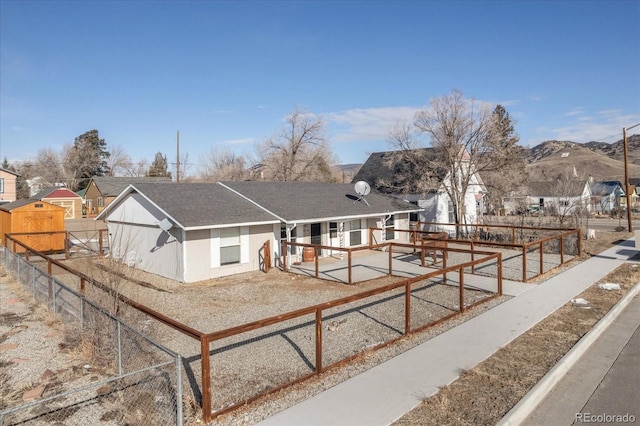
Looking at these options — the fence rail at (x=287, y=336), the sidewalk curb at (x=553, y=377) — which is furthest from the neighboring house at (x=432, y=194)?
the sidewalk curb at (x=553, y=377)

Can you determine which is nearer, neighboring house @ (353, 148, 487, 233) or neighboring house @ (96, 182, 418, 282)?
neighboring house @ (96, 182, 418, 282)

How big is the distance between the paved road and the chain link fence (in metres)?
4.50

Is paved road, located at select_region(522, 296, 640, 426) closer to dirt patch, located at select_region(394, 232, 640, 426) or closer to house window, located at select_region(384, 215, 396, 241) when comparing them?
dirt patch, located at select_region(394, 232, 640, 426)

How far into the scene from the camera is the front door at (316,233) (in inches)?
742

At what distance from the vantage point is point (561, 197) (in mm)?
38281

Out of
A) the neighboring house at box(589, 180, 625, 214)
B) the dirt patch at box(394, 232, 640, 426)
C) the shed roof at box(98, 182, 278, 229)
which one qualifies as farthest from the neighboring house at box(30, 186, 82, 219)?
the neighboring house at box(589, 180, 625, 214)

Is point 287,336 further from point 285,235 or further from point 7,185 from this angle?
point 7,185

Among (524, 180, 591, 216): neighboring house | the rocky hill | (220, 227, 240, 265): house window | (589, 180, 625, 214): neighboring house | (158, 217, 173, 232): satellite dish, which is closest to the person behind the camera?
(158, 217, 173, 232): satellite dish

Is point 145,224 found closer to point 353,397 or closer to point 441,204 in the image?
point 353,397

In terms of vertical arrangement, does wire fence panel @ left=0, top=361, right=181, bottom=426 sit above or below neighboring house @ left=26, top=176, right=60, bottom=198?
below

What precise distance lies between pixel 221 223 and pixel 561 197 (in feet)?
115

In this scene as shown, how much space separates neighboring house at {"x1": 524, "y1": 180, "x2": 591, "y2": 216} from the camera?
2784 cm

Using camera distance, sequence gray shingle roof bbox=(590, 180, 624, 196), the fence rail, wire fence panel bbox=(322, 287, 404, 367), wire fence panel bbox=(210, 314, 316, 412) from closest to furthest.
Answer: the fence rail, wire fence panel bbox=(210, 314, 316, 412), wire fence panel bbox=(322, 287, 404, 367), gray shingle roof bbox=(590, 180, 624, 196)

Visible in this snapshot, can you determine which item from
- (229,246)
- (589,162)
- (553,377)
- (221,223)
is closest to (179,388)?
(553,377)
